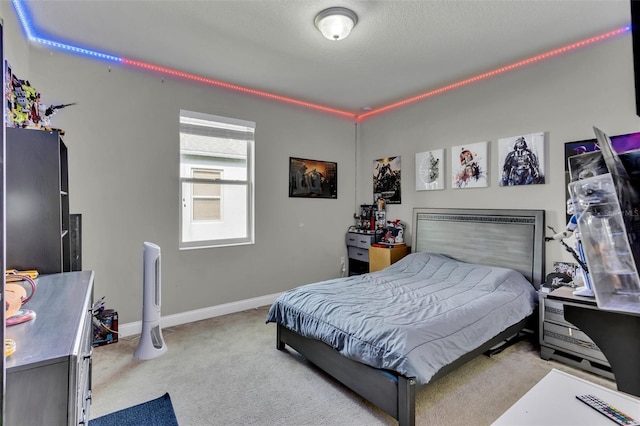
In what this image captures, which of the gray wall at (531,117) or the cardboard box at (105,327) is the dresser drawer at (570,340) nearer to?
the gray wall at (531,117)

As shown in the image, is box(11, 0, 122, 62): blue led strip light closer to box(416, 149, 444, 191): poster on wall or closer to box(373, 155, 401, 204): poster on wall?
box(373, 155, 401, 204): poster on wall

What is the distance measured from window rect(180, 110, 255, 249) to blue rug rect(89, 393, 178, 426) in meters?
1.71

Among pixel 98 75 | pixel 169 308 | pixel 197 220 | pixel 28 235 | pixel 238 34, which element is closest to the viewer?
pixel 28 235

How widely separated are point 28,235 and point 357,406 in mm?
2136

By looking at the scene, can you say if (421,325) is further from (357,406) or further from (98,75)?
(98,75)

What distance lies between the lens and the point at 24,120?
2020 mm

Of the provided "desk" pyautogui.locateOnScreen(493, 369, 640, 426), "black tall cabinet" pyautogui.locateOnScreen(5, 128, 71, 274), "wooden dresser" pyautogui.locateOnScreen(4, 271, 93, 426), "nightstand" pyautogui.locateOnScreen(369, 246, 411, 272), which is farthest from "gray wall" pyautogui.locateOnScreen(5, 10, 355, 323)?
"desk" pyautogui.locateOnScreen(493, 369, 640, 426)

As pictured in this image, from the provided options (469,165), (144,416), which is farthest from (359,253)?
(144,416)

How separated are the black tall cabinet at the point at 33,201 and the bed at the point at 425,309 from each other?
159cm

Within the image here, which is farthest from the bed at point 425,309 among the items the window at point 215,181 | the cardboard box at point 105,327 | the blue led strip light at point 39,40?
the blue led strip light at point 39,40

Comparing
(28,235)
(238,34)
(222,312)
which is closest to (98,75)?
(238,34)

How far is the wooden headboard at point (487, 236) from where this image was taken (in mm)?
2988

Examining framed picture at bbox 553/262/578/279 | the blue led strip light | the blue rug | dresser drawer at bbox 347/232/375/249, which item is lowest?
the blue rug

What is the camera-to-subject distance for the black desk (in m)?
0.82
